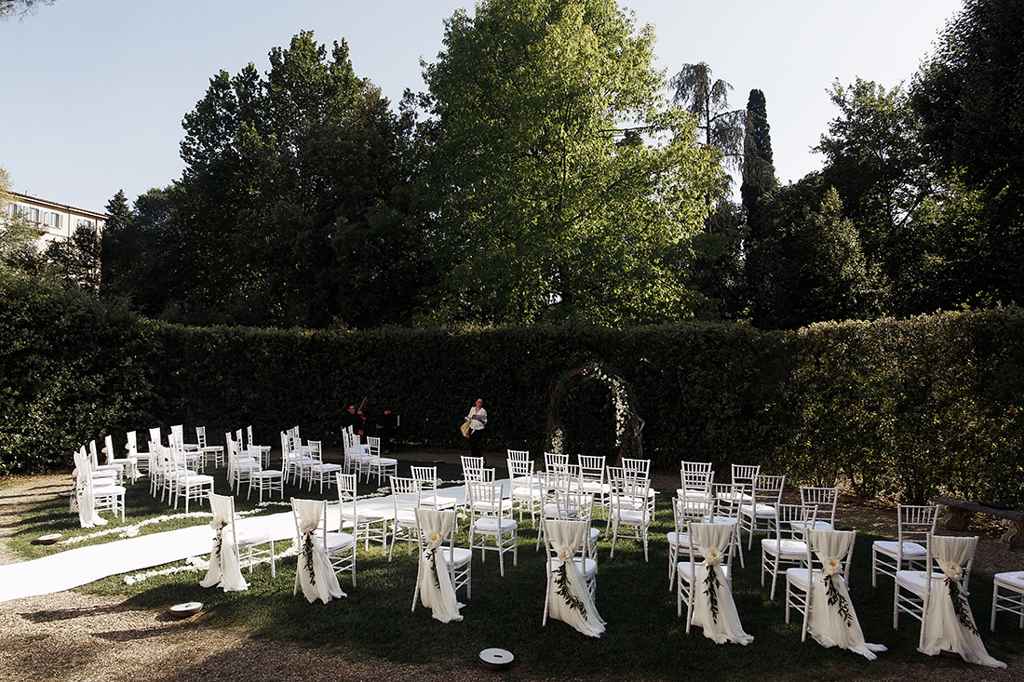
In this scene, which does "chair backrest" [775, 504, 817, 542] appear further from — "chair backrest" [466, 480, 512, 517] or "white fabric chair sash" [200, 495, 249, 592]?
"white fabric chair sash" [200, 495, 249, 592]

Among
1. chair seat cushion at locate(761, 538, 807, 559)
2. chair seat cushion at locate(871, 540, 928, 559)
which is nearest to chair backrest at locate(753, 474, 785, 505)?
chair seat cushion at locate(761, 538, 807, 559)

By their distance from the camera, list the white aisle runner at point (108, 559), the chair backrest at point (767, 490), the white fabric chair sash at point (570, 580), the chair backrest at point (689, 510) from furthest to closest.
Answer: the chair backrest at point (767, 490) → the chair backrest at point (689, 510) → the white aisle runner at point (108, 559) → the white fabric chair sash at point (570, 580)

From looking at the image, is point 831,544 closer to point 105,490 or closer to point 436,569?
point 436,569

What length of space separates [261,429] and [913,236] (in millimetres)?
25753

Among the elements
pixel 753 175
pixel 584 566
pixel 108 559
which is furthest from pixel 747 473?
pixel 753 175

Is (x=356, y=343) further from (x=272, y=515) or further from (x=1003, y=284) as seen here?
(x=1003, y=284)

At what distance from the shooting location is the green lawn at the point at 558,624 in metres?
6.42

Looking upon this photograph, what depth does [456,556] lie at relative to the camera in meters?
8.02

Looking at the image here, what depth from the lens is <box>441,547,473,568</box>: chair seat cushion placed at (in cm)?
766

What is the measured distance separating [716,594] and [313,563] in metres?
4.33

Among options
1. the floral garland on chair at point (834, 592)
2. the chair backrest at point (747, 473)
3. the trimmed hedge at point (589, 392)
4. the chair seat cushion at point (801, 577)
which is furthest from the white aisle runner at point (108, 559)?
the trimmed hedge at point (589, 392)

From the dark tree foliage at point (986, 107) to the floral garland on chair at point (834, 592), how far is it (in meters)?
13.6

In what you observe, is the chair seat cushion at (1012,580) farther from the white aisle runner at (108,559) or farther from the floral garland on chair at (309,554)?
the white aisle runner at (108,559)

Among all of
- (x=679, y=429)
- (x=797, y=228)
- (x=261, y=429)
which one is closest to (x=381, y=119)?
(x=261, y=429)
